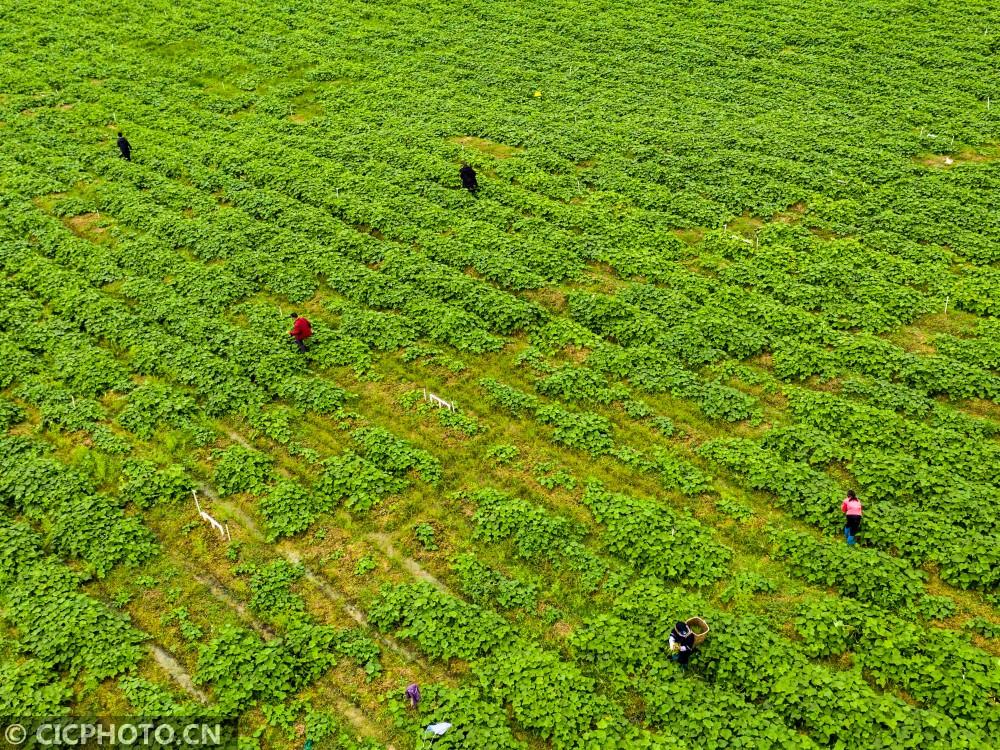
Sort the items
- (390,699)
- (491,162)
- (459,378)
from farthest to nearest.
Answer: (491,162), (459,378), (390,699)

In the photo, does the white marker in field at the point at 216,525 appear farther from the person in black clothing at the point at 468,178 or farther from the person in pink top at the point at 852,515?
the person in black clothing at the point at 468,178

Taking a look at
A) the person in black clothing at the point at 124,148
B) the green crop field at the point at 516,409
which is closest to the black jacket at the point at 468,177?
the green crop field at the point at 516,409

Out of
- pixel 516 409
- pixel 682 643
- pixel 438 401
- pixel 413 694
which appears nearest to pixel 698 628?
pixel 682 643

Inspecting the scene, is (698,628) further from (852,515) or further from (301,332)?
(301,332)

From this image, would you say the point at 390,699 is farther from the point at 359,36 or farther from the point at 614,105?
the point at 359,36

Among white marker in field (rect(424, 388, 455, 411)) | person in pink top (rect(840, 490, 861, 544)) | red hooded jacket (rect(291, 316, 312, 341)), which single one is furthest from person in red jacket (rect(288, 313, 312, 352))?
person in pink top (rect(840, 490, 861, 544))

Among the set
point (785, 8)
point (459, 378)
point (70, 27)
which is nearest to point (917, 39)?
point (785, 8)
